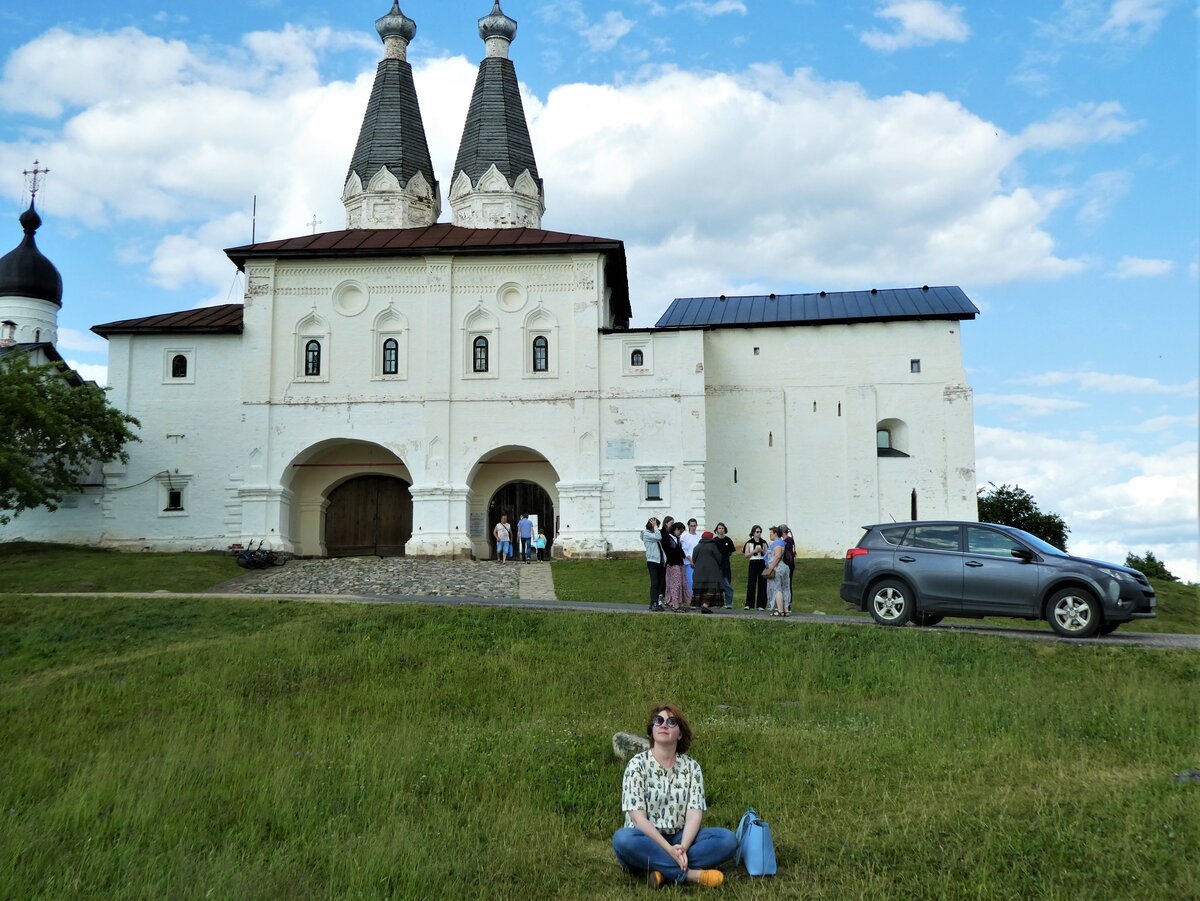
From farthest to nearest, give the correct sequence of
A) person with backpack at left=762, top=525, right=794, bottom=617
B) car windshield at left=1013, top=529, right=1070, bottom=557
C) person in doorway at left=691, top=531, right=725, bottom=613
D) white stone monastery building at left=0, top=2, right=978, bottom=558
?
white stone monastery building at left=0, top=2, right=978, bottom=558
person in doorway at left=691, top=531, right=725, bottom=613
person with backpack at left=762, top=525, right=794, bottom=617
car windshield at left=1013, top=529, right=1070, bottom=557

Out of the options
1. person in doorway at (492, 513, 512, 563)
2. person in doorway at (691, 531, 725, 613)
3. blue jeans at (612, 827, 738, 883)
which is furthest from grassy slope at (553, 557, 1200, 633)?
blue jeans at (612, 827, 738, 883)

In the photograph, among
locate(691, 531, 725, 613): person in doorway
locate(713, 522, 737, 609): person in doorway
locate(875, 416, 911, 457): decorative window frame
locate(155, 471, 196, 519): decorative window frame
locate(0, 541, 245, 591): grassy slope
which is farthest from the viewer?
locate(875, 416, 911, 457): decorative window frame

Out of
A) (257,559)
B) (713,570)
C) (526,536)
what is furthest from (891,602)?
(257,559)

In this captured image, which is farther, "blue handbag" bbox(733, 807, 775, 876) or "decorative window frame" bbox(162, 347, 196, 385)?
"decorative window frame" bbox(162, 347, 196, 385)

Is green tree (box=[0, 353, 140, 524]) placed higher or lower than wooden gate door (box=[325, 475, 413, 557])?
higher

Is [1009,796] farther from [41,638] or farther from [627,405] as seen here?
[627,405]

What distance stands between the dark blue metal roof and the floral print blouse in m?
28.7

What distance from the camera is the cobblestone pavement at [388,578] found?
24984 mm

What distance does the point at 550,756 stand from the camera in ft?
33.5

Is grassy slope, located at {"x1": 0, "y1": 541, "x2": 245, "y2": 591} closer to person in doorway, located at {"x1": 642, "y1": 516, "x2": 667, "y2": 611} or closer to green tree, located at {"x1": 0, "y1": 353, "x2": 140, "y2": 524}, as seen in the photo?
green tree, located at {"x1": 0, "y1": 353, "x2": 140, "y2": 524}

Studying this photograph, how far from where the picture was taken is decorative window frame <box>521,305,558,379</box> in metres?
34.4

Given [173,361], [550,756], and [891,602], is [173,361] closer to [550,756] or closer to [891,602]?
[891,602]

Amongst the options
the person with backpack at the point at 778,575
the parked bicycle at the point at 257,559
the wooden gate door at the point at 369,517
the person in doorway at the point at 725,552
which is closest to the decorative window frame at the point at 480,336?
the wooden gate door at the point at 369,517

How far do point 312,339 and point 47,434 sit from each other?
307 inches
